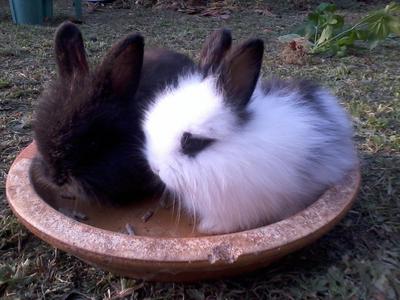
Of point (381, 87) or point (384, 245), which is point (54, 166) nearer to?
point (384, 245)

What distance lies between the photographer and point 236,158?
180cm

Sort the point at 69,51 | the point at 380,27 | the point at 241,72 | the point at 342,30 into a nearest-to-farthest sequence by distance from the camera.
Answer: the point at 241,72
the point at 69,51
the point at 380,27
the point at 342,30

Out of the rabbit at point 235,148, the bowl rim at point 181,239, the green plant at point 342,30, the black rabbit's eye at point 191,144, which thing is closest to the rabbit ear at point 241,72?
the rabbit at point 235,148

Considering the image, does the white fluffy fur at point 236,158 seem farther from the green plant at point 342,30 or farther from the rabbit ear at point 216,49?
the green plant at point 342,30

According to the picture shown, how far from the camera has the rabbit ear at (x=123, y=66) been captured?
202 centimetres

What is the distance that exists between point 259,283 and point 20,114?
7.68ft

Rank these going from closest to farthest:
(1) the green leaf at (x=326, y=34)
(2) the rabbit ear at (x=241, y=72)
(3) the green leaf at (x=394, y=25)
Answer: (2) the rabbit ear at (x=241, y=72)
(3) the green leaf at (x=394, y=25)
(1) the green leaf at (x=326, y=34)

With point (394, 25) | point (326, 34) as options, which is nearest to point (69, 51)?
point (326, 34)

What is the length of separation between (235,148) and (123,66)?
605mm

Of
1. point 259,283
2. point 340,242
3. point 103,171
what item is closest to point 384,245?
point 340,242

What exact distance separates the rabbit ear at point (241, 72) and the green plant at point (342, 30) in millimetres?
3279

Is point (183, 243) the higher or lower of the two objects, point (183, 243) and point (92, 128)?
the lower

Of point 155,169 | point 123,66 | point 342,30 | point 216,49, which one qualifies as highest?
point 216,49

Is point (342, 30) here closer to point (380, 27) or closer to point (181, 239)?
point (380, 27)
